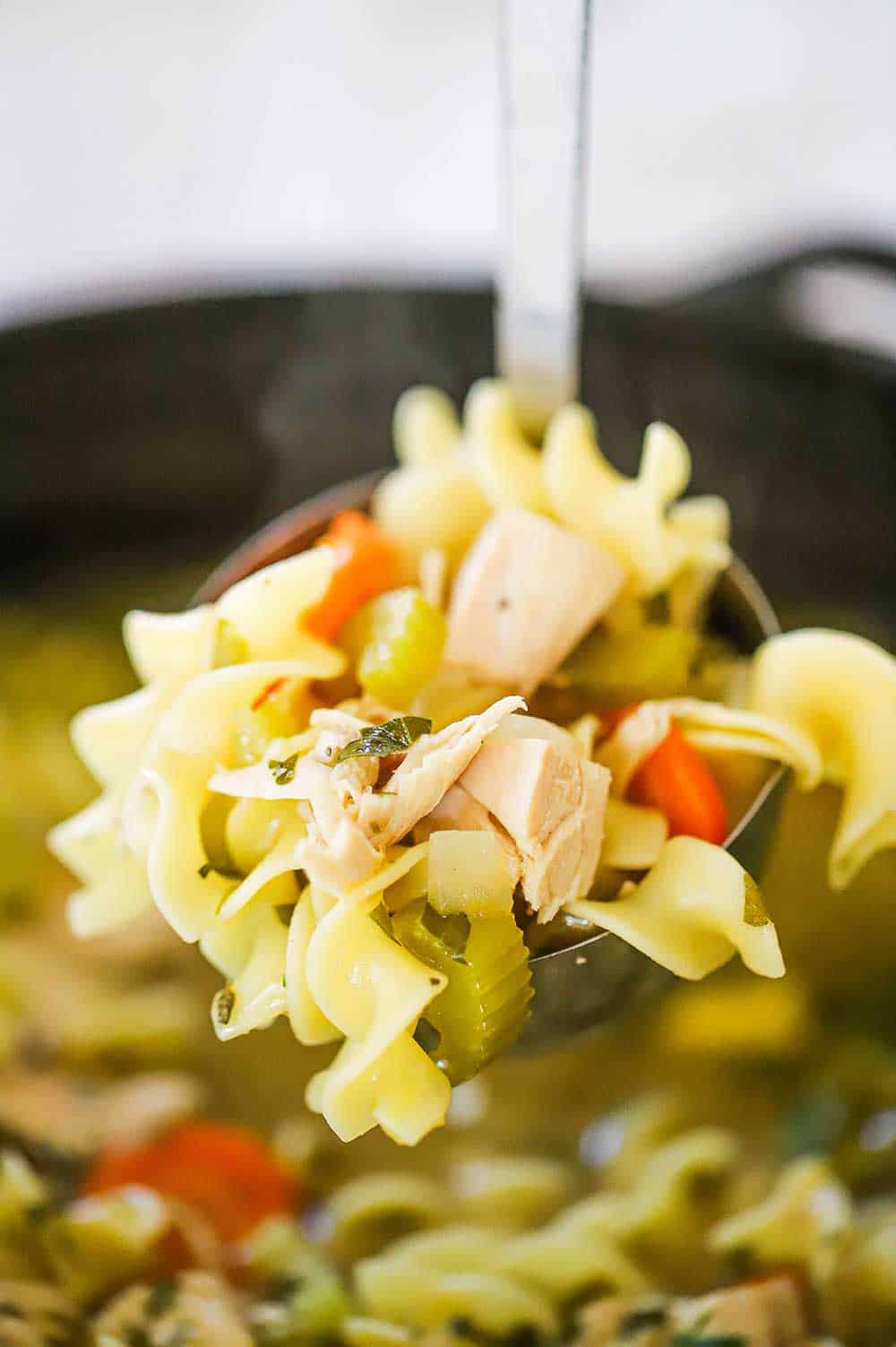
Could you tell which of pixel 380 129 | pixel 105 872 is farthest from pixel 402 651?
pixel 380 129

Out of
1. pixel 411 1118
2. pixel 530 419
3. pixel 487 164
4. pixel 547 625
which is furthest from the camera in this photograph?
pixel 487 164

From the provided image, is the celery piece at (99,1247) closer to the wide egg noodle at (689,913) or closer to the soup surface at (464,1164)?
the soup surface at (464,1164)

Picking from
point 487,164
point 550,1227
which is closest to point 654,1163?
point 550,1227

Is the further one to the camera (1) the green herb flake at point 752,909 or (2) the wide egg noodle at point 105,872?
(2) the wide egg noodle at point 105,872

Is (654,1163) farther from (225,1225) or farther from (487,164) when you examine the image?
(487,164)

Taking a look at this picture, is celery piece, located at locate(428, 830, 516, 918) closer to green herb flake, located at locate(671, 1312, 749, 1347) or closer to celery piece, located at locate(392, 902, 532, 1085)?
celery piece, located at locate(392, 902, 532, 1085)

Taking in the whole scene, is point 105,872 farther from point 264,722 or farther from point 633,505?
point 633,505

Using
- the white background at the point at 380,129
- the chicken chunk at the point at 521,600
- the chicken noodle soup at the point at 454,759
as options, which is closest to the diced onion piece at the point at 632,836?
the chicken noodle soup at the point at 454,759
